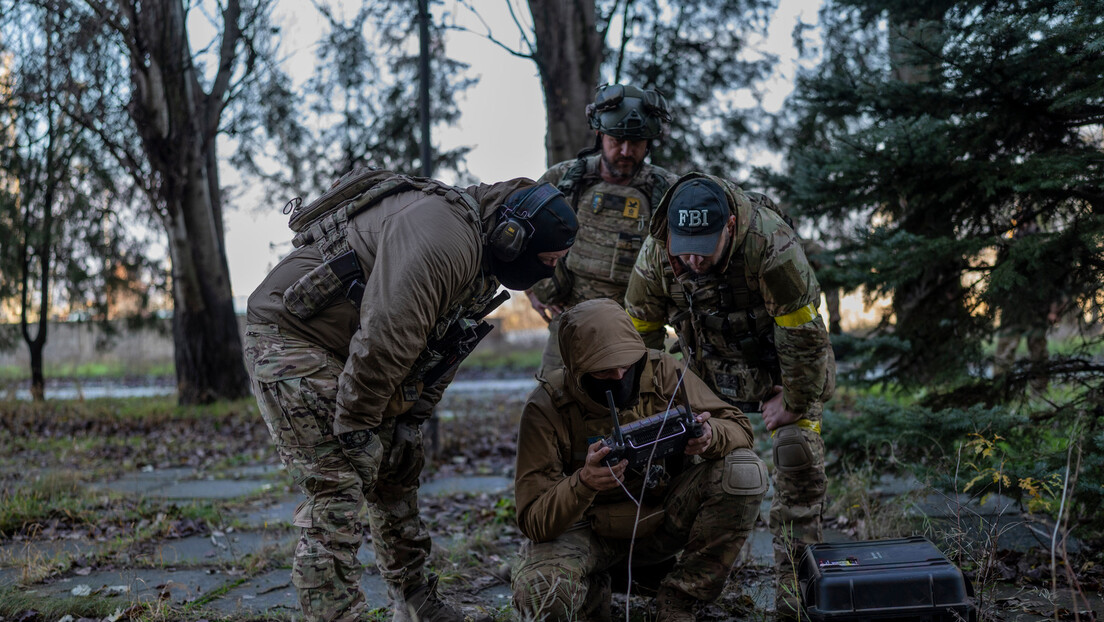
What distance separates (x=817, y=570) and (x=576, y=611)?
35.0 inches

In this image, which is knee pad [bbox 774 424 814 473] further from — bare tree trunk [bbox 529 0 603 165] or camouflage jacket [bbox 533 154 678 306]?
bare tree trunk [bbox 529 0 603 165]

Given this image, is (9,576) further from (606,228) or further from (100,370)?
(100,370)

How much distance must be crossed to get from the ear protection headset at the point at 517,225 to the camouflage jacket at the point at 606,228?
1406 mm

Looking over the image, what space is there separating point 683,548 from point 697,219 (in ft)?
4.32

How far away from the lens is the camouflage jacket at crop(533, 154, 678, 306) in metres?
4.46

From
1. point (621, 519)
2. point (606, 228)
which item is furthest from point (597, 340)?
point (606, 228)

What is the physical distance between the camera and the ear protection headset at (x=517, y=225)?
2.96 meters

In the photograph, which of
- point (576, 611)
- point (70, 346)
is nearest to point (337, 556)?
point (576, 611)

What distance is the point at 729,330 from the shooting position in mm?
3676

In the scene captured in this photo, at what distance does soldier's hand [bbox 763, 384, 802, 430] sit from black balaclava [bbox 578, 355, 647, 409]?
79cm

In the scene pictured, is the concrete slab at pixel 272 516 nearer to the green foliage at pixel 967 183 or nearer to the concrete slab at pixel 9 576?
the concrete slab at pixel 9 576

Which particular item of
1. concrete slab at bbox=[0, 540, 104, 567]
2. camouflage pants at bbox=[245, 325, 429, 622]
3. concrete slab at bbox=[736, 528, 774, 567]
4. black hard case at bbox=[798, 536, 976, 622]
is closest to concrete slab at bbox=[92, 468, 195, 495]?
concrete slab at bbox=[0, 540, 104, 567]

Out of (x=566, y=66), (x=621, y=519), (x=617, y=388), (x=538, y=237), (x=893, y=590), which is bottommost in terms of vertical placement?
A: (x=893, y=590)

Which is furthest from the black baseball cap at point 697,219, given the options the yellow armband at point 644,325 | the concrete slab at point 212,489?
the concrete slab at point 212,489
